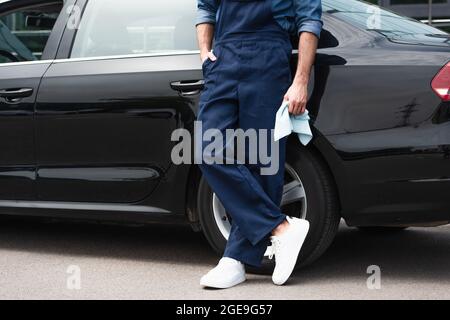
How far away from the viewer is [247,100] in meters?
4.61

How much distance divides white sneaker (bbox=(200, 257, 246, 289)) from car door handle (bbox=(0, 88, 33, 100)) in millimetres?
1445

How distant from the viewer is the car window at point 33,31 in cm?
580

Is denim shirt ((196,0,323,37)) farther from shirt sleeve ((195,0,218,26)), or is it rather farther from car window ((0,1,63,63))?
car window ((0,1,63,63))

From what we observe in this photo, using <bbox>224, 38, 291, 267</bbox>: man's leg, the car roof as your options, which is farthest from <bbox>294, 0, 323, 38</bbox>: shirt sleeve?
the car roof

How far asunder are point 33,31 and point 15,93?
1068mm

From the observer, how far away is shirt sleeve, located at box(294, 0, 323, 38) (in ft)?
14.9

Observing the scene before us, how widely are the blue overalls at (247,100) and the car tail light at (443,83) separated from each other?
0.65m

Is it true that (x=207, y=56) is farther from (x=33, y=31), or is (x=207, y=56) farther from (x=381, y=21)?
(x=33, y=31)

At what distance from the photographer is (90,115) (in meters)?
5.16

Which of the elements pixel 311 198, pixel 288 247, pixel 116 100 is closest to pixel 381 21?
pixel 311 198

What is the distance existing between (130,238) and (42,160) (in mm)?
935

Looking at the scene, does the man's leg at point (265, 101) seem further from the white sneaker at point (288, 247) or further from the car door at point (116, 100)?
the car door at point (116, 100)

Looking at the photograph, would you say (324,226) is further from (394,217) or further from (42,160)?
(42,160)

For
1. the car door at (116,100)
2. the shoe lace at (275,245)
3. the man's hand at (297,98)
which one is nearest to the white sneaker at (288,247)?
the shoe lace at (275,245)
